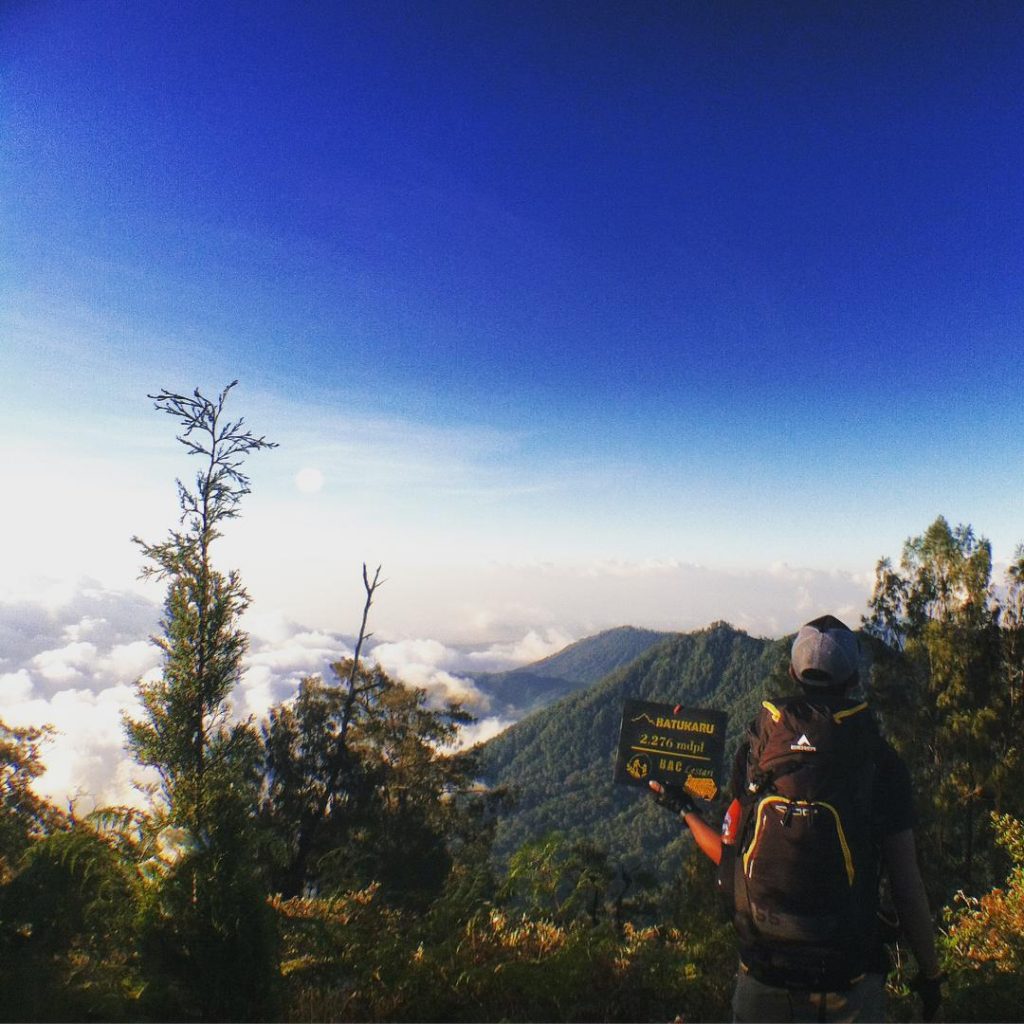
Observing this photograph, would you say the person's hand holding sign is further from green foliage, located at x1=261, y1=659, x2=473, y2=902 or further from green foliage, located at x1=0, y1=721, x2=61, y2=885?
green foliage, located at x1=261, y1=659, x2=473, y2=902

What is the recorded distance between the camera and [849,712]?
2236mm

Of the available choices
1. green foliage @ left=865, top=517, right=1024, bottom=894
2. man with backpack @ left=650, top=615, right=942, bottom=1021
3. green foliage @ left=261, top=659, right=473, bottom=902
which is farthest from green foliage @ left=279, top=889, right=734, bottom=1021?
green foliage @ left=865, top=517, right=1024, bottom=894

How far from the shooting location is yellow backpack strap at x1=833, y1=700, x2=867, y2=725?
7.25 feet

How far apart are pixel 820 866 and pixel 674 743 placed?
713 cm

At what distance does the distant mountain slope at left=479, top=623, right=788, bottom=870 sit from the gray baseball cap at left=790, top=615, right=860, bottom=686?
92.6 metres

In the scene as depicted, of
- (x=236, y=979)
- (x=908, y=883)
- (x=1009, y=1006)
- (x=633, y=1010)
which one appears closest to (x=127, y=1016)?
(x=236, y=979)

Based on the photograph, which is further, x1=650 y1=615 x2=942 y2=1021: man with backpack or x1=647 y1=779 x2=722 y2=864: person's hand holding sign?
x1=647 y1=779 x2=722 y2=864: person's hand holding sign

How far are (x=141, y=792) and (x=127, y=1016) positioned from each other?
84.1 inches

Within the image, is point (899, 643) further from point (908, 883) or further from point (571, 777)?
point (571, 777)

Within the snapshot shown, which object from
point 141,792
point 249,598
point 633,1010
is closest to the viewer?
point 633,1010

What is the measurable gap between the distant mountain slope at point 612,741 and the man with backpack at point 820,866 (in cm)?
9248

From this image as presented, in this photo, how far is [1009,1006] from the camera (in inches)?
186

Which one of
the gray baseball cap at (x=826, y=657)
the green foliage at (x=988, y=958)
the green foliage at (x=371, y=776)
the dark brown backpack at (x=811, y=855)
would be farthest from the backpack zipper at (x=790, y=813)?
the green foliage at (x=371, y=776)

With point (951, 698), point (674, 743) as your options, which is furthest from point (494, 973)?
point (951, 698)
